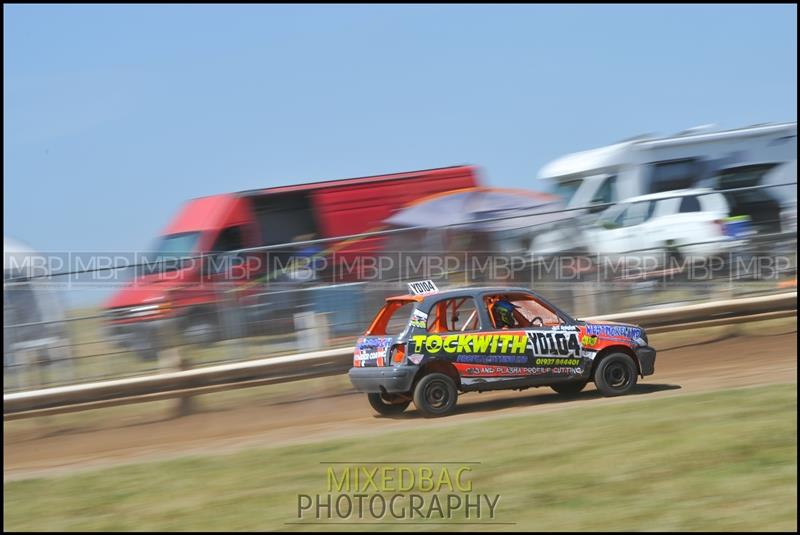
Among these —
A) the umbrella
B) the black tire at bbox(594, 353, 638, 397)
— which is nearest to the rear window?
the black tire at bbox(594, 353, 638, 397)

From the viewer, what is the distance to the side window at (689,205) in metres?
15.2

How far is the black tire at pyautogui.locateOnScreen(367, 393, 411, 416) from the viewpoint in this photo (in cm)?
1088

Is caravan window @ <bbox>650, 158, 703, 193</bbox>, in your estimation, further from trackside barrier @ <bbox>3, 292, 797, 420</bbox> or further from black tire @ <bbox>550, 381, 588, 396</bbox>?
black tire @ <bbox>550, 381, 588, 396</bbox>

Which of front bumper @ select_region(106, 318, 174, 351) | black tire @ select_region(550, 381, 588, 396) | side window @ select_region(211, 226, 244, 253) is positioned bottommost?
black tire @ select_region(550, 381, 588, 396)

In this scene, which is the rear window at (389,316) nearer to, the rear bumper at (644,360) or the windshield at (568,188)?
the rear bumper at (644,360)

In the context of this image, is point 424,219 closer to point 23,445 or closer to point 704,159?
point 704,159

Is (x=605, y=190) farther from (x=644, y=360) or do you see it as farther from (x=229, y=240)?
(x=644, y=360)

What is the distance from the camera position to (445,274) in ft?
44.8

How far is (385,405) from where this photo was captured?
10.9 m

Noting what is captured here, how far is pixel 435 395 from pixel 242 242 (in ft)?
29.9

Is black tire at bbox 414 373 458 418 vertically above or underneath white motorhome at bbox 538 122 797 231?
underneath

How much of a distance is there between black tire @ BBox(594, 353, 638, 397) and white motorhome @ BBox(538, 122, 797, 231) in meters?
8.41

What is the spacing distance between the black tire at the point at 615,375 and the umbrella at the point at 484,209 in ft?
12.9

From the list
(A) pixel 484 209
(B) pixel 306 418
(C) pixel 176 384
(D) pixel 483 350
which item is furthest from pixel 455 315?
(A) pixel 484 209
